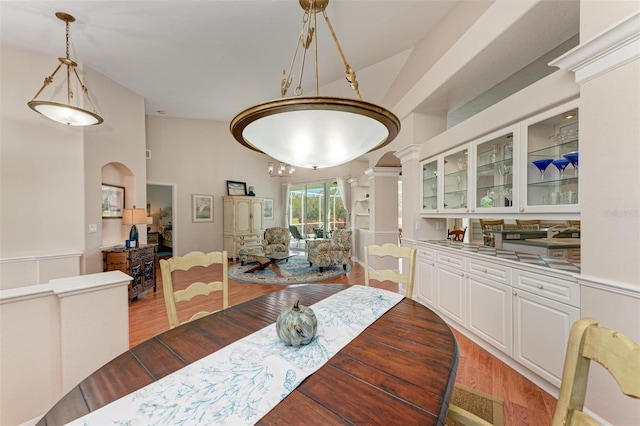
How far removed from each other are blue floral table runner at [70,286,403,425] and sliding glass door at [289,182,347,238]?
6591 millimetres

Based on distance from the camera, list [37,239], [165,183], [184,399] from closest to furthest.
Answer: [184,399] → [37,239] → [165,183]

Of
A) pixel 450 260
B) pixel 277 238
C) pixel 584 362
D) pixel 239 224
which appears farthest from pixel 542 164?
pixel 239 224

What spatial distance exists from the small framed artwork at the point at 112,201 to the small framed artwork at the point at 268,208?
13.2 ft

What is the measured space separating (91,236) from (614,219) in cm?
540

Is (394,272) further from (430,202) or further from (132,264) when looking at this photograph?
(132,264)

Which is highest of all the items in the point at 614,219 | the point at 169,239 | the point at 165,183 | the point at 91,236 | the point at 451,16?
the point at 451,16

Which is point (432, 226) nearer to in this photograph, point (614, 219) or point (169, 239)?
point (614, 219)

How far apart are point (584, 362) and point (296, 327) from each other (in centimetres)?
91

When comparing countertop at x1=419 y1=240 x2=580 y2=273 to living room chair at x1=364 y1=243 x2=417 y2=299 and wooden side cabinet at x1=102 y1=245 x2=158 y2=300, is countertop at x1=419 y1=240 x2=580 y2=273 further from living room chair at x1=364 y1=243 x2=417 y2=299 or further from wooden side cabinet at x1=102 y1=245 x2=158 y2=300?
wooden side cabinet at x1=102 y1=245 x2=158 y2=300

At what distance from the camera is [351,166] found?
7273mm

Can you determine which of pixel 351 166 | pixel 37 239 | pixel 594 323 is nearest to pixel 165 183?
pixel 37 239

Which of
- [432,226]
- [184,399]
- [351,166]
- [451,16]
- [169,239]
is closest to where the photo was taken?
[184,399]

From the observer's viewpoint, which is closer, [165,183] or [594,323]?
[594,323]

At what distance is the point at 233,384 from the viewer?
34.4 inches
